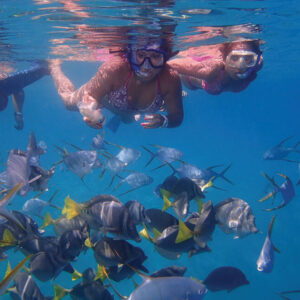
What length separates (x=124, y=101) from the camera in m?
7.65

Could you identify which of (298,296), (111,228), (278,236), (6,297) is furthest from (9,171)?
(278,236)

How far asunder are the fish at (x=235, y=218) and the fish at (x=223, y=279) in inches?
37.0

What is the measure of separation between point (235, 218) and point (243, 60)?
220 inches

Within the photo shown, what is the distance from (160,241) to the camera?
359cm

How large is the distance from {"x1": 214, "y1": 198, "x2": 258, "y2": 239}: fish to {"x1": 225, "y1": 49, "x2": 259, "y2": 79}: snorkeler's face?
502 centimetres

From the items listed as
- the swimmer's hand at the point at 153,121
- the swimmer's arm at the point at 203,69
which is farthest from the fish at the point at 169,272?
the swimmer's arm at the point at 203,69

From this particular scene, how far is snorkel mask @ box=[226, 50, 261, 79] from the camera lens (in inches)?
301

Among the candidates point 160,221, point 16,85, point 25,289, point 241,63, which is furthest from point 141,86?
point 16,85

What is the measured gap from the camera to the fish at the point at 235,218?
4.12m

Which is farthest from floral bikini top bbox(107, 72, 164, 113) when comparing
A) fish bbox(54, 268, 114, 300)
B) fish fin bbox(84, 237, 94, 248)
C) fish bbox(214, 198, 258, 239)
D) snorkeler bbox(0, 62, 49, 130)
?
snorkeler bbox(0, 62, 49, 130)

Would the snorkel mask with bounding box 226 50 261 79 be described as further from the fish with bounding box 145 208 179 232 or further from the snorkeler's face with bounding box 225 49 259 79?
the fish with bounding box 145 208 179 232

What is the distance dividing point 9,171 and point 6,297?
605 centimetres

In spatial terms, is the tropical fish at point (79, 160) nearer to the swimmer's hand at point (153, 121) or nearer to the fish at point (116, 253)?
the swimmer's hand at point (153, 121)

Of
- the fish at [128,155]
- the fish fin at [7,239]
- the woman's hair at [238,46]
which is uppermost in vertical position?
the woman's hair at [238,46]
